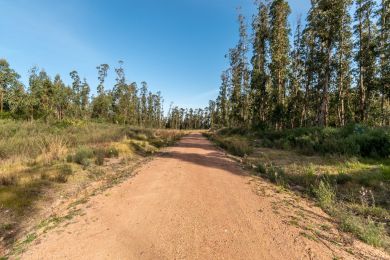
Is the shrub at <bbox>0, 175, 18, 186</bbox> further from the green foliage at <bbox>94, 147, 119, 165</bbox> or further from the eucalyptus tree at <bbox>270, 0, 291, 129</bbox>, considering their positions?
the eucalyptus tree at <bbox>270, 0, 291, 129</bbox>

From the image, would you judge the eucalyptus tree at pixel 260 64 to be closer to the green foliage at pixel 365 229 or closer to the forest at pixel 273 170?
the forest at pixel 273 170

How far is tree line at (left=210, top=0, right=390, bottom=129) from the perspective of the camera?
20984mm

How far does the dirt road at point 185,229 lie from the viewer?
136 inches

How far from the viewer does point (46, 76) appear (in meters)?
54.7

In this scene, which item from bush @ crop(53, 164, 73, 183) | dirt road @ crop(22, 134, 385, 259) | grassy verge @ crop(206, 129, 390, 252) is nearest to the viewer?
dirt road @ crop(22, 134, 385, 259)

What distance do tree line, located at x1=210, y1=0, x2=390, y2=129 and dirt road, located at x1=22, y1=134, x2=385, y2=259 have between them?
1790 centimetres

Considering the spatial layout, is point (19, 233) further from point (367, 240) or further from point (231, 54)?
point (231, 54)

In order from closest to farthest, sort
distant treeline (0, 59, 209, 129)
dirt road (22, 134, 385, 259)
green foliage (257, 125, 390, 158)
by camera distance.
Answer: dirt road (22, 134, 385, 259) → green foliage (257, 125, 390, 158) → distant treeline (0, 59, 209, 129)

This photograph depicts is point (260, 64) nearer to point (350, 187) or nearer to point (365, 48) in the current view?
point (365, 48)

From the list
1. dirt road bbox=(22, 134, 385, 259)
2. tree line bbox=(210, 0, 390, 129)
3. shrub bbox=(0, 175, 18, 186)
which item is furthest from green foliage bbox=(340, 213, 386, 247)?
tree line bbox=(210, 0, 390, 129)

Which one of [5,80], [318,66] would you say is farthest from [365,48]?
[5,80]

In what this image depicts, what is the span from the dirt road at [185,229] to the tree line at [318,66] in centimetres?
1790

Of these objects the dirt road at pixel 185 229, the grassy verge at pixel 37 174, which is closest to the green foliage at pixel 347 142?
the dirt road at pixel 185 229

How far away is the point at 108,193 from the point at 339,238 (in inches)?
204
